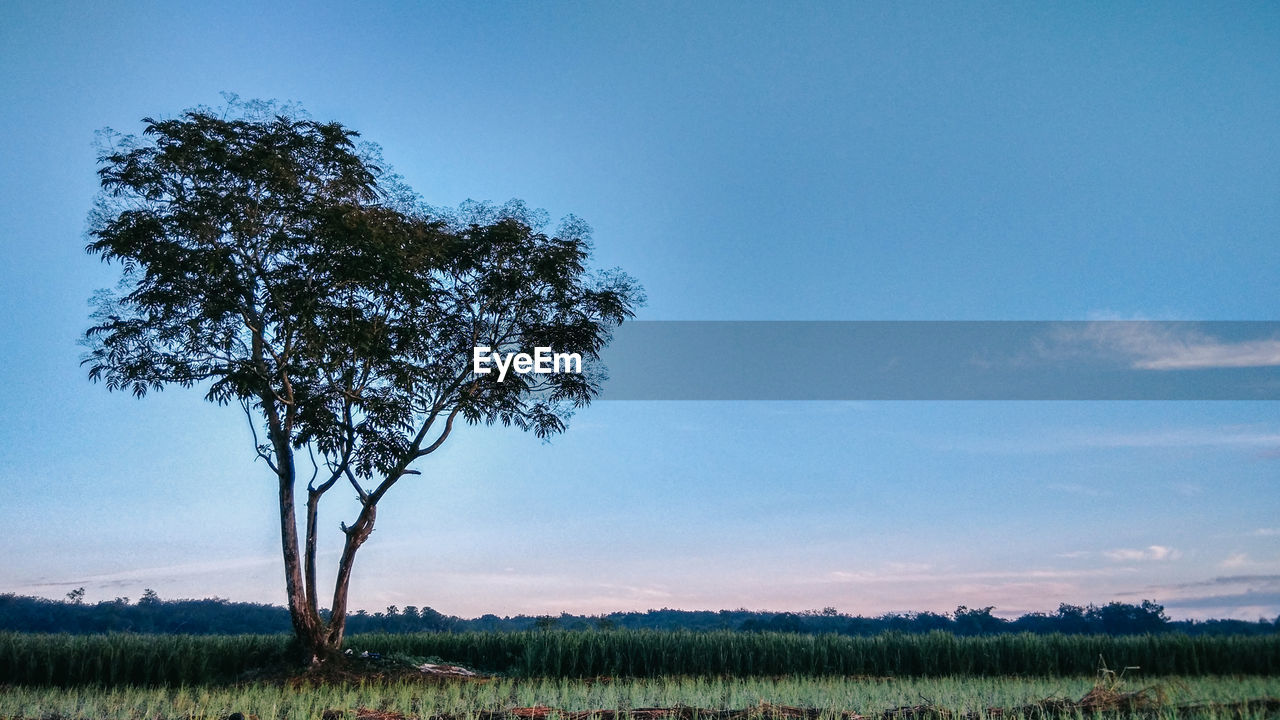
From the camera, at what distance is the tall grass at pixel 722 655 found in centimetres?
1888

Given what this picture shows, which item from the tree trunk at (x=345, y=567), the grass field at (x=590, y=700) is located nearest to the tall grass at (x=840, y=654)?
the tree trunk at (x=345, y=567)

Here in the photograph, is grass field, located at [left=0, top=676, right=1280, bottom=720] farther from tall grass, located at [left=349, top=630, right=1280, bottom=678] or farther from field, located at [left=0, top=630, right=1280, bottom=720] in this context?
tall grass, located at [left=349, top=630, right=1280, bottom=678]

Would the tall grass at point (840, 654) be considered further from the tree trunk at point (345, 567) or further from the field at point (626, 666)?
the tree trunk at point (345, 567)

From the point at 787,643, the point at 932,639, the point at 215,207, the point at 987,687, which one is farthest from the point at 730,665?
the point at 215,207

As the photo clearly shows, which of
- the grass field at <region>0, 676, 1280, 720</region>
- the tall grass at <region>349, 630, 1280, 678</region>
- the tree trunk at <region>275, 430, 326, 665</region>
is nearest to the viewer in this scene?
the grass field at <region>0, 676, 1280, 720</region>

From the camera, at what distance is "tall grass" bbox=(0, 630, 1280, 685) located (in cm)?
1888

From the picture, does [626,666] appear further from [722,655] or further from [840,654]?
[840,654]

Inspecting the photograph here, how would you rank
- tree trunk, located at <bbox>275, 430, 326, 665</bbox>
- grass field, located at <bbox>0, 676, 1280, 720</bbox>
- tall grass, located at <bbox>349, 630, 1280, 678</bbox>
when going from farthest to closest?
tall grass, located at <bbox>349, 630, 1280, 678</bbox> → tree trunk, located at <bbox>275, 430, 326, 665</bbox> → grass field, located at <bbox>0, 676, 1280, 720</bbox>

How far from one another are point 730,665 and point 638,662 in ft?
7.27

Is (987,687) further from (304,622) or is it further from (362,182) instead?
(362,182)

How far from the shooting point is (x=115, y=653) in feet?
62.4

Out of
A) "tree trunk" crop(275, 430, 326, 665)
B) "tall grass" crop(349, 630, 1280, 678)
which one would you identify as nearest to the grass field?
"tree trunk" crop(275, 430, 326, 665)

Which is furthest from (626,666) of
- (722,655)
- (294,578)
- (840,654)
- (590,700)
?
(590,700)

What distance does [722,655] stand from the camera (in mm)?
20719
